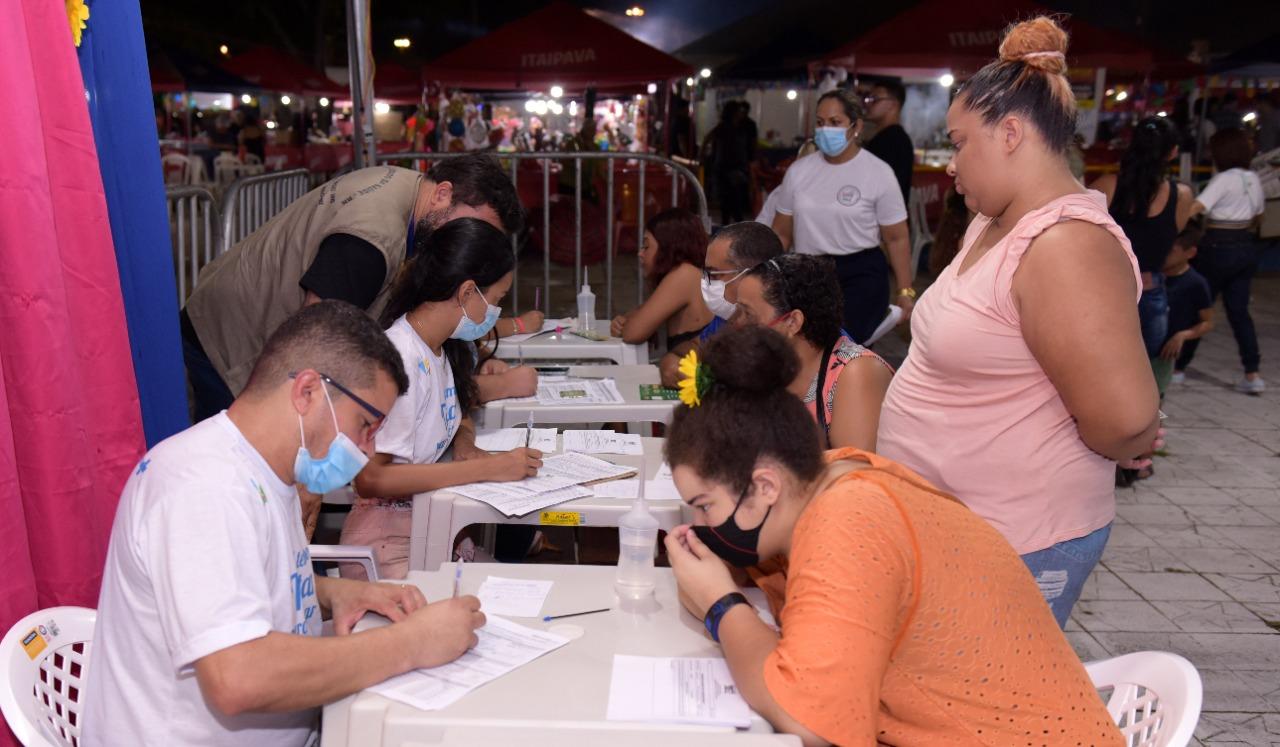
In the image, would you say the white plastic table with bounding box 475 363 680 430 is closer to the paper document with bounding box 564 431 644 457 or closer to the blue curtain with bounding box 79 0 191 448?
the paper document with bounding box 564 431 644 457


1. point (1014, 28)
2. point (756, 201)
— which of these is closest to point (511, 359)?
point (1014, 28)

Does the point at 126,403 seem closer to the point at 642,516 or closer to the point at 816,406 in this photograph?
the point at 642,516

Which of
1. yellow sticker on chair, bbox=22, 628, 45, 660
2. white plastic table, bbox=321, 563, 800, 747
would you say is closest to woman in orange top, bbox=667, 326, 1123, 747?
white plastic table, bbox=321, 563, 800, 747

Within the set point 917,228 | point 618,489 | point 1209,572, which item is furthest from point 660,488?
point 917,228

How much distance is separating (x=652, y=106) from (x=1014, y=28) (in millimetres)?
18508

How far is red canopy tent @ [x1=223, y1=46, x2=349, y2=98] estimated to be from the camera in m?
15.5

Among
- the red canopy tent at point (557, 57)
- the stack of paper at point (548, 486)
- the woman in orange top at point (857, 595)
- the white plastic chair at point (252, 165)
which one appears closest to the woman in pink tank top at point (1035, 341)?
the woman in orange top at point (857, 595)

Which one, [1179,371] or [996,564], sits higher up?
[996,564]

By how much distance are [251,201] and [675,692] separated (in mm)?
3978

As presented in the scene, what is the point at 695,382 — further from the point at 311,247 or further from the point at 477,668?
the point at 311,247

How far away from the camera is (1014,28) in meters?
1.92

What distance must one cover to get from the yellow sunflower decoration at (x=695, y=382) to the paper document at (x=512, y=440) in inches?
48.0

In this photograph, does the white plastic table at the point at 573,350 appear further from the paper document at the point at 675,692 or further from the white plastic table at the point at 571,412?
the paper document at the point at 675,692

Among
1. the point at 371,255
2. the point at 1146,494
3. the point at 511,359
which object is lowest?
the point at 1146,494
